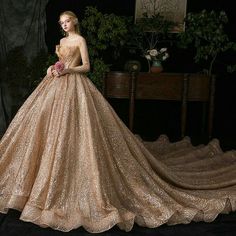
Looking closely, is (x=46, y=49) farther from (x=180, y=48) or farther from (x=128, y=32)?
(x=180, y=48)

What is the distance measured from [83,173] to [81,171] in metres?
0.02

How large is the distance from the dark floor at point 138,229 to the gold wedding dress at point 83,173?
0.13 ft

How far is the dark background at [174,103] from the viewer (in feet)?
17.5

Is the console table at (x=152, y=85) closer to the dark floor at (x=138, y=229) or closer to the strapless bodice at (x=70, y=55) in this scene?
the strapless bodice at (x=70, y=55)

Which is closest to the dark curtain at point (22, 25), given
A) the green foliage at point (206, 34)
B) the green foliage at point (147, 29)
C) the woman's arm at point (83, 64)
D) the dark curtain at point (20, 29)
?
the dark curtain at point (20, 29)

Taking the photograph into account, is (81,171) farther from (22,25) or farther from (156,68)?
(22,25)

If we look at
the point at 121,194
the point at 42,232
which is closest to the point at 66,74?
the point at 121,194

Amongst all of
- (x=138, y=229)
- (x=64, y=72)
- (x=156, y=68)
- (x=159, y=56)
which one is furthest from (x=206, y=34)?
(x=138, y=229)

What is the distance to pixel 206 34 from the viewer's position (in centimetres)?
492

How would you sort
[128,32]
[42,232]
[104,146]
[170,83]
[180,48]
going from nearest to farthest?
[42,232] < [104,146] < [170,83] < [128,32] < [180,48]

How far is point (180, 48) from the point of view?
17.7 feet

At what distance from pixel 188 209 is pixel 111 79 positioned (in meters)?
2.36

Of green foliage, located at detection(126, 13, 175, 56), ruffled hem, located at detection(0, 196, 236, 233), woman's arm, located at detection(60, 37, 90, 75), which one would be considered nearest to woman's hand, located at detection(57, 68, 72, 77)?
woman's arm, located at detection(60, 37, 90, 75)

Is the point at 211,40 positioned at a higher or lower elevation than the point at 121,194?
higher
